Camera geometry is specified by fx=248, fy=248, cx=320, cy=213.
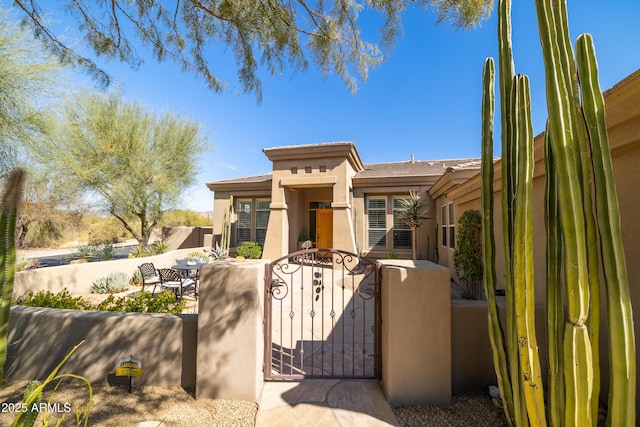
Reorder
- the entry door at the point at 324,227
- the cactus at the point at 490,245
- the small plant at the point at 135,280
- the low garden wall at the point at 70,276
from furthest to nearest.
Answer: the entry door at the point at 324,227
the small plant at the point at 135,280
the low garden wall at the point at 70,276
the cactus at the point at 490,245

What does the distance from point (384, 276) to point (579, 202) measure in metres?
2.12

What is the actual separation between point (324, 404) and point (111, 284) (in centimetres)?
882

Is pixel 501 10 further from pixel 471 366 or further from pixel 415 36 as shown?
pixel 471 366

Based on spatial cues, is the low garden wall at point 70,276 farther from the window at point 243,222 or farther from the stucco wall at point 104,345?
the window at point 243,222

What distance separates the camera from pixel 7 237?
1915 millimetres

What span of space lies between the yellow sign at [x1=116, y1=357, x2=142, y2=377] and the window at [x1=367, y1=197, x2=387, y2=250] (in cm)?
1088

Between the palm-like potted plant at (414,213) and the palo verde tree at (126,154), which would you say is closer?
the palm-like potted plant at (414,213)

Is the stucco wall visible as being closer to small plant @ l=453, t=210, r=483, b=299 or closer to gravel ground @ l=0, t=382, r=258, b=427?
gravel ground @ l=0, t=382, r=258, b=427

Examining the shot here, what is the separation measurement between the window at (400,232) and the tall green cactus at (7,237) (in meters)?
12.3

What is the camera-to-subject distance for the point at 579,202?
1.78 meters

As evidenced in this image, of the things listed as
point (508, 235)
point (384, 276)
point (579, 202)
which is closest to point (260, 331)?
point (384, 276)

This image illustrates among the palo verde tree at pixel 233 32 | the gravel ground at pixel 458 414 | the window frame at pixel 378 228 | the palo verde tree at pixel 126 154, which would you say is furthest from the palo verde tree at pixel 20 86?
the window frame at pixel 378 228

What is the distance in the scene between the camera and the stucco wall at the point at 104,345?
3373 millimetres

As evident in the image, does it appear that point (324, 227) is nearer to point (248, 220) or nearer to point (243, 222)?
point (248, 220)
